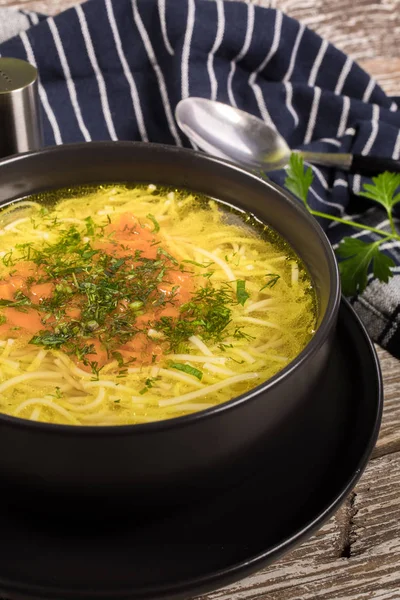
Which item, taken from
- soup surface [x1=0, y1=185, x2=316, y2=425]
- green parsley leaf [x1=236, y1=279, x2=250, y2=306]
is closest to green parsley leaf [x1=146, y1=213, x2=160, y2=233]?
soup surface [x1=0, y1=185, x2=316, y2=425]

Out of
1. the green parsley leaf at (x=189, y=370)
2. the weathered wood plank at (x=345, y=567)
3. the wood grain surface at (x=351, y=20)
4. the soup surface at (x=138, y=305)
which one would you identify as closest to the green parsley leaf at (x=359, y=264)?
the soup surface at (x=138, y=305)

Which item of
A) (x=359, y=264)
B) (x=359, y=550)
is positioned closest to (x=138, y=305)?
(x=359, y=550)

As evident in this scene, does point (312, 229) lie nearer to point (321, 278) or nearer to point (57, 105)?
point (321, 278)

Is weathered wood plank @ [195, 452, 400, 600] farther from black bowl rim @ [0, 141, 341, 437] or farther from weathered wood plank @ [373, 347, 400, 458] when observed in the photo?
black bowl rim @ [0, 141, 341, 437]

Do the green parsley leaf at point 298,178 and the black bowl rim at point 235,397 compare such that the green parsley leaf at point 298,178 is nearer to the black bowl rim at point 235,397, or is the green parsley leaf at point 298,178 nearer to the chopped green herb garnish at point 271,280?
the black bowl rim at point 235,397

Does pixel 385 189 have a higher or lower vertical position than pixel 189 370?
lower

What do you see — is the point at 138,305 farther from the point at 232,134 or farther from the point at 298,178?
the point at 232,134

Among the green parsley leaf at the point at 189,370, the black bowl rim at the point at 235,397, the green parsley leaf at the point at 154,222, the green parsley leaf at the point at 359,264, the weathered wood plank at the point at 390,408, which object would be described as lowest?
the weathered wood plank at the point at 390,408

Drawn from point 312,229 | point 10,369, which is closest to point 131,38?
→ point 312,229
